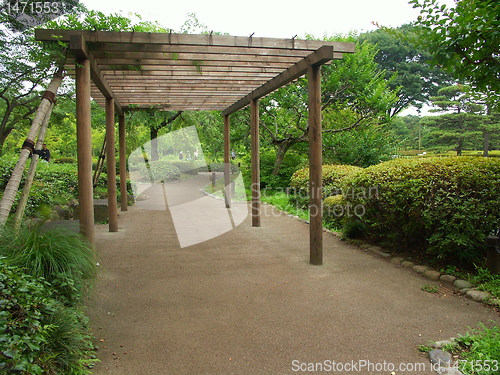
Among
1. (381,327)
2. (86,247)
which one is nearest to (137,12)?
(86,247)

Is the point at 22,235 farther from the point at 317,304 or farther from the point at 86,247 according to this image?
the point at 317,304

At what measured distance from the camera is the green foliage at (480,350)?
2301 mm

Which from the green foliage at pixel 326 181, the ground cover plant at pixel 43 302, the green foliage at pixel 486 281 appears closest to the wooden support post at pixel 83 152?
the ground cover plant at pixel 43 302

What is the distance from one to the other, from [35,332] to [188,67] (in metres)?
4.39

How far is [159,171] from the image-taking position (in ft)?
60.1

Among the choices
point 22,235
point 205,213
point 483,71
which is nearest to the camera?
point 22,235

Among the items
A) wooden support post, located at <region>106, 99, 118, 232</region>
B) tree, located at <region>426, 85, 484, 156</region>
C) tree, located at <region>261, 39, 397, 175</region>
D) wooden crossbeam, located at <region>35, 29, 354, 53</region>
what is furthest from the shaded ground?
tree, located at <region>426, 85, 484, 156</region>

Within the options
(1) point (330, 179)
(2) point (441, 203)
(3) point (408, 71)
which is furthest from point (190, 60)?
(3) point (408, 71)

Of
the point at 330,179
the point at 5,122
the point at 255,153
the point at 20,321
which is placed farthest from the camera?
the point at 5,122

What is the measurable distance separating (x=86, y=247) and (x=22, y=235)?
1.62 feet

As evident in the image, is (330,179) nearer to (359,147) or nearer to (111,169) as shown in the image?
(359,147)

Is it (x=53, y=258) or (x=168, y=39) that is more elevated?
(x=168, y=39)

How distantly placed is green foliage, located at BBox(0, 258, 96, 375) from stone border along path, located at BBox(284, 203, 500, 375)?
7.47 feet

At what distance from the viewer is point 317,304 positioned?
3.48 meters
